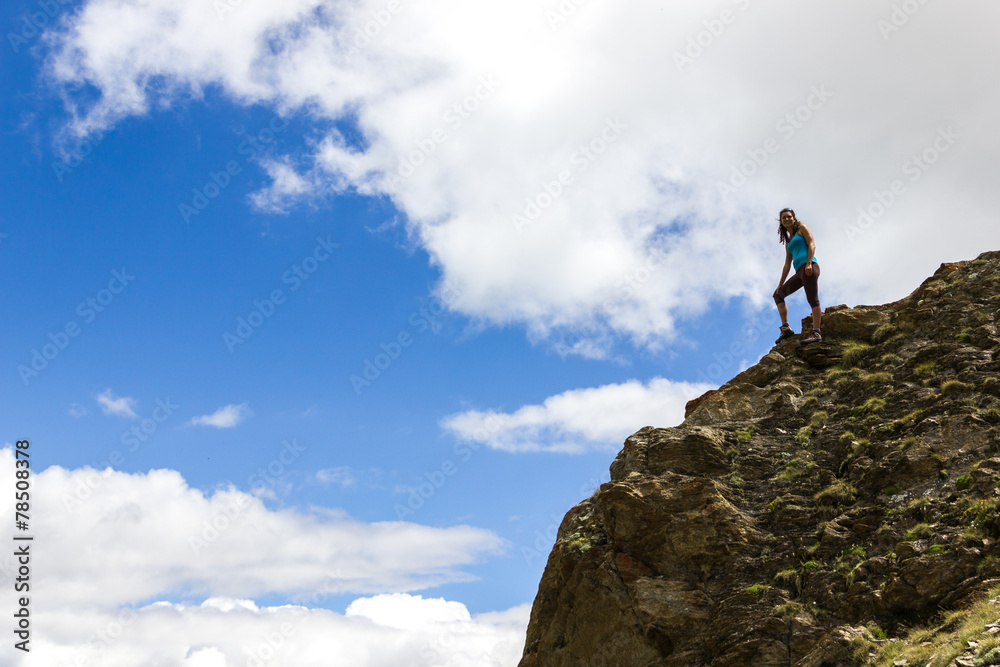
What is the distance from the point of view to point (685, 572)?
1373 centimetres

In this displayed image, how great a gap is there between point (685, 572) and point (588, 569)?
2256 mm

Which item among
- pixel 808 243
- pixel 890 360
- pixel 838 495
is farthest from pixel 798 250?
pixel 838 495

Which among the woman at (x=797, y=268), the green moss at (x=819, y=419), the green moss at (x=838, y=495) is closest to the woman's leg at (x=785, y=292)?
the woman at (x=797, y=268)

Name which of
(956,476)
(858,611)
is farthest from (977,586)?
(956,476)

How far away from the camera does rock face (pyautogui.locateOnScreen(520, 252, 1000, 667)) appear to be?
37.3ft

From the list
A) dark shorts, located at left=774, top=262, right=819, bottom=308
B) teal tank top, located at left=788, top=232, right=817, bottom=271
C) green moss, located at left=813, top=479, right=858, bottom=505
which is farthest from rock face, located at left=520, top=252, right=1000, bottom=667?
teal tank top, located at left=788, top=232, right=817, bottom=271

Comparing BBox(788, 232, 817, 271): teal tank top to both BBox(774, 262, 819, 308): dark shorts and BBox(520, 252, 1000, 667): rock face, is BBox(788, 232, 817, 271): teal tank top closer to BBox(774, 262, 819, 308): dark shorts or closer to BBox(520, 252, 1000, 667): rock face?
BBox(774, 262, 819, 308): dark shorts

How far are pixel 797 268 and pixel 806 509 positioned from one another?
24.7 feet

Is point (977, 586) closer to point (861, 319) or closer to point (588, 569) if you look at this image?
point (588, 569)

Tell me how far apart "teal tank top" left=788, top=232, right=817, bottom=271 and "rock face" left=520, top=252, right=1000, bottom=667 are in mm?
1888

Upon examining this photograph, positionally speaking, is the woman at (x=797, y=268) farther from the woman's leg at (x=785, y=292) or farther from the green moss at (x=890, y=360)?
the green moss at (x=890, y=360)

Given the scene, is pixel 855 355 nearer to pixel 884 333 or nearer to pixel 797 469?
pixel 884 333

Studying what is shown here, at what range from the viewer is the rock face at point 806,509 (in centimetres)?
1138

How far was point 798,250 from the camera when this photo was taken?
1891 centimetres
